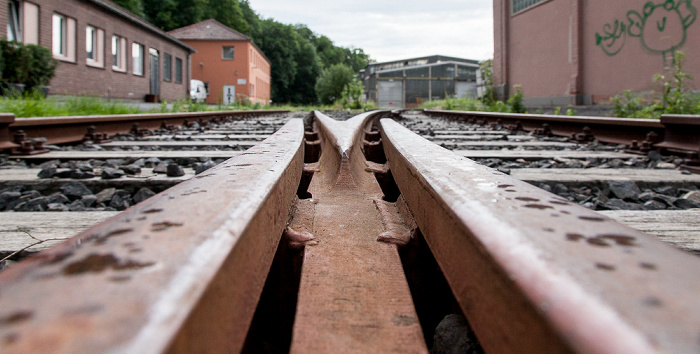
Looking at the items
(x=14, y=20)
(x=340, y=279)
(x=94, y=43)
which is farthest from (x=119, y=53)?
(x=340, y=279)

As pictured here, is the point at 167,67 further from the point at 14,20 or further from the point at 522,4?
the point at 522,4

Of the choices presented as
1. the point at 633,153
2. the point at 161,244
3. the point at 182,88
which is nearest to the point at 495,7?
the point at 633,153

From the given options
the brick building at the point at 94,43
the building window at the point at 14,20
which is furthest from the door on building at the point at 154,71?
the building window at the point at 14,20

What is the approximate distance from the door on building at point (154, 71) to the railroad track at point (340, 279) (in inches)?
987

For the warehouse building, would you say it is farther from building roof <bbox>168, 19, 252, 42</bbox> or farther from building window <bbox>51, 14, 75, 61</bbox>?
building window <bbox>51, 14, 75, 61</bbox>

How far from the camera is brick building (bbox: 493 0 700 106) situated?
8664mm

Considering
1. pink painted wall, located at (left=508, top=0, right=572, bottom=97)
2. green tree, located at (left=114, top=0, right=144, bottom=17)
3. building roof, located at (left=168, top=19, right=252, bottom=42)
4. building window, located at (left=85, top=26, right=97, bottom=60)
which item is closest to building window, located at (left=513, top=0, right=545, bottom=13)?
pink painted wall, located at (left=508, top=0, right=572, bottom=97)

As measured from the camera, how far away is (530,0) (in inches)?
540

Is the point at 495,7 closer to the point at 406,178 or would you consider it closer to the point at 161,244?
the point at 406,178

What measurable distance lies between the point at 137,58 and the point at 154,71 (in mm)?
2069

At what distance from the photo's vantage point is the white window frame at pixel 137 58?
71.8 feet

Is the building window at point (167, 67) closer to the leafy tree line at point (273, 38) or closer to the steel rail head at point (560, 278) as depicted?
the leafy tree line at point (273, 38)

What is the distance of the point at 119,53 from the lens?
20500mm

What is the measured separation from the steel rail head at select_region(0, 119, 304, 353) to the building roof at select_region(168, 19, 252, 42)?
135 ft
